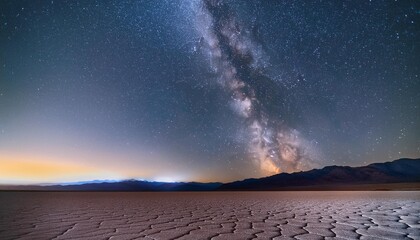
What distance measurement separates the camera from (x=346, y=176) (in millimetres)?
85125

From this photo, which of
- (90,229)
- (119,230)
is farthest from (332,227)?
(90,229)

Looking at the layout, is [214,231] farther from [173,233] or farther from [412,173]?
[412,173]

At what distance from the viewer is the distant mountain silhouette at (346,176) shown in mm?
78688

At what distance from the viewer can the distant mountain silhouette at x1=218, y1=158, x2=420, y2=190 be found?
78.7m

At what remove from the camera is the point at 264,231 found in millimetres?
3664

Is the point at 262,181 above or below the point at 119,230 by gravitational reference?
above

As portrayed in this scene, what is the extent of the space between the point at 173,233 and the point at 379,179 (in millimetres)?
85445

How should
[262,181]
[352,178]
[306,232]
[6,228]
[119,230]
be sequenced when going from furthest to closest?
[262,181] → [352,178] → [6,228] → [119,230] → [306,232]

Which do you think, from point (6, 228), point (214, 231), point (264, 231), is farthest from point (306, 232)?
point (6, 228)

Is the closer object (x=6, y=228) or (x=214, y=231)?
(x=214, y=231)

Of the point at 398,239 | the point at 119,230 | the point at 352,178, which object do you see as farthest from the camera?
the point at 352,178

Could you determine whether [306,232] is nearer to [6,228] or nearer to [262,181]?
[6,228]

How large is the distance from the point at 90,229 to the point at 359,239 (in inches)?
121

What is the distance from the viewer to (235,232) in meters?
3.62
